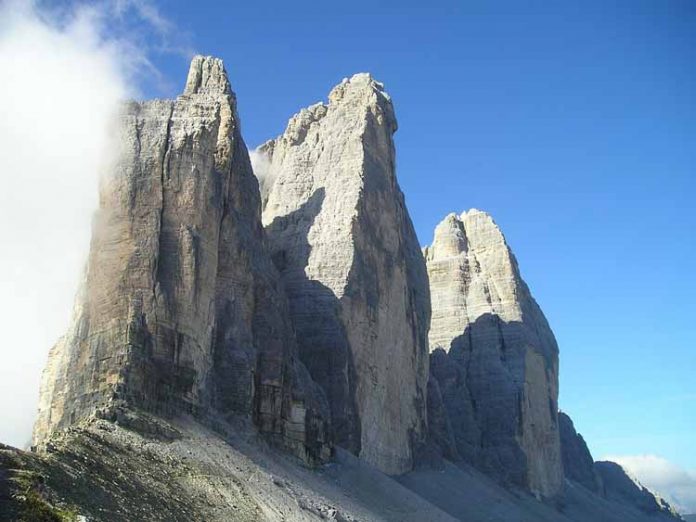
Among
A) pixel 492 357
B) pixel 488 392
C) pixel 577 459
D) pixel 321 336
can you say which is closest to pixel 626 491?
pixel 577 459

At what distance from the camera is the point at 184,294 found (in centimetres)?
4694

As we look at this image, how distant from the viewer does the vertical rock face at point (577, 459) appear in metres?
111

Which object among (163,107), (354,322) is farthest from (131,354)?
(354,322)

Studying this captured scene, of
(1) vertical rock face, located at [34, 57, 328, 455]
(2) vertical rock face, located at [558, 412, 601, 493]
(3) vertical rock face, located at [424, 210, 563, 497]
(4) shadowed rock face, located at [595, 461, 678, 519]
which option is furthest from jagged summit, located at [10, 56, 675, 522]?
(4) shadowed rock face, located at [595, 461, 678, 519]

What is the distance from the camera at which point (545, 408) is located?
95500 millimetres

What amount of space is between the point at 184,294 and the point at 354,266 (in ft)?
66.5

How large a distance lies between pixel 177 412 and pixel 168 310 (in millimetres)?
4530

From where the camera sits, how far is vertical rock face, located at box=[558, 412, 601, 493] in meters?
111

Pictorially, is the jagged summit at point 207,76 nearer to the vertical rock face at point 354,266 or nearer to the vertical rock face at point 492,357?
the vertical rock face at point 354,266

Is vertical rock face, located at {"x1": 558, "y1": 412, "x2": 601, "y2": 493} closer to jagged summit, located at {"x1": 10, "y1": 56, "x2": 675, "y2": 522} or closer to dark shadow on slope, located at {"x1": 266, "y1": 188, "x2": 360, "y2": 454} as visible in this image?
jagged summit, located at {"x1": 10, "y1": 56, "x2": 675, "y2": 522}

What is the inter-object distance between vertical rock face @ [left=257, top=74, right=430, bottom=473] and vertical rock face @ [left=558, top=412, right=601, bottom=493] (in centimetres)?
3987

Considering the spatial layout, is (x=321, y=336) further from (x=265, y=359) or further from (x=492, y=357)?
(x=492, y=357)

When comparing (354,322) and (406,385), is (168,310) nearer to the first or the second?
(354,322)

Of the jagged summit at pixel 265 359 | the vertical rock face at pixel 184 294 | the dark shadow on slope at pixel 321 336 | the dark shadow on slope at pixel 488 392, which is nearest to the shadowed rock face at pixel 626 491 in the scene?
the dark shadow on slope at pixel 488 392
